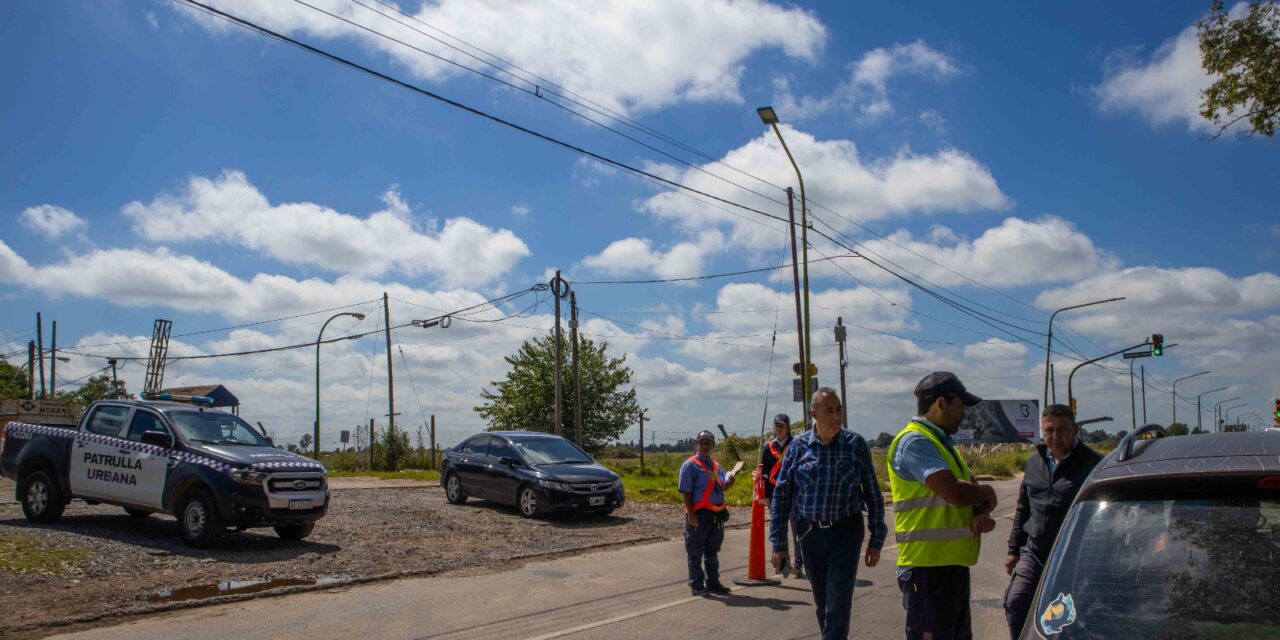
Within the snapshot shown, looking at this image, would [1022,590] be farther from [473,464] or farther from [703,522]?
[473,464]

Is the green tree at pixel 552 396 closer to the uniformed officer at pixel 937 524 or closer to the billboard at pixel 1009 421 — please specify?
the billboard at pixel 1009 421

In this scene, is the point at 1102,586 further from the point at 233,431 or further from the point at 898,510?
the point at 233,431

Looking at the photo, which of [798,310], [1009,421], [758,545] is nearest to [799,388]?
[798,310]

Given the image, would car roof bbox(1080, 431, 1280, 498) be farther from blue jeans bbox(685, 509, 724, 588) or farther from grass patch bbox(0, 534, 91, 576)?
grass patch bbox(0, 534, 91, 576)

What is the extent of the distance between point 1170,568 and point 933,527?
69.7 inches

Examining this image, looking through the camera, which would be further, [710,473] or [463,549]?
[463,549]

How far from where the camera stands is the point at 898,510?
5016mm

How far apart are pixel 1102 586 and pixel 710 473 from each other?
23.5 ft

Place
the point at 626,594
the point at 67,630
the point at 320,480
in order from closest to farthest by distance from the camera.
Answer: the point at 67,630 < the point at 626,594 < the point at 320,480

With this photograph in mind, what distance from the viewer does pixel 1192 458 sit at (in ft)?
10.3

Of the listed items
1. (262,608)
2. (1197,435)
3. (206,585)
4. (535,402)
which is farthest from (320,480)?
(535,402)

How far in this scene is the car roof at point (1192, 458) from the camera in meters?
2.96

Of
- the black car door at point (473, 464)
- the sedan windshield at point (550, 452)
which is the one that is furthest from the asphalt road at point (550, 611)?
the black car door at point (473, 464)

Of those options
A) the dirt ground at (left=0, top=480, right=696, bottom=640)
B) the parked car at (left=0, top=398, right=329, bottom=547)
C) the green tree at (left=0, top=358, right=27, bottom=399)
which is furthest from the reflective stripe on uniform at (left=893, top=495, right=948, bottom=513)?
the green tree at (left=0, top=358, right=27, bottom=399)
